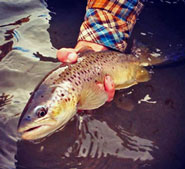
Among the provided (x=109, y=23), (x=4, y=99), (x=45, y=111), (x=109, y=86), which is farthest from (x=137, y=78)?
(x=4, y=99)

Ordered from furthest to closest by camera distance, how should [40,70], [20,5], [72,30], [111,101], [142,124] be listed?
[20,5]
[72,30]
[40,70]
[111,101]
[142,124]

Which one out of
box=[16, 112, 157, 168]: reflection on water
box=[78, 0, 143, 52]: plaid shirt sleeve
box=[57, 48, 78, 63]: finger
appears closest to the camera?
box=[16, 112, 157, 168]: reflection on water

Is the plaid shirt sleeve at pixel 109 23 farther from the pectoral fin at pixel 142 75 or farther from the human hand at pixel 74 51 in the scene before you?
the pectoral fin at pixel 142 75

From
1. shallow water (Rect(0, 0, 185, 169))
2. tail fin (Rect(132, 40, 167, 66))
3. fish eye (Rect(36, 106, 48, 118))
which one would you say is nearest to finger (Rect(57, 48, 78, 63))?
shallow water (Rect(0, 0, 185, 169))

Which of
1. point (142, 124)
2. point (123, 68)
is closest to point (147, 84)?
point (123, 68)

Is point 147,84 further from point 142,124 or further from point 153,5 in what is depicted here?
point 153,5

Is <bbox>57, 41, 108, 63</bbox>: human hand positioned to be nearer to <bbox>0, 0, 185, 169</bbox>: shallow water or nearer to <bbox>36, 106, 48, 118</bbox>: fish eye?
<bbox>0, 0, 185, 169</bbox>: shallow water
